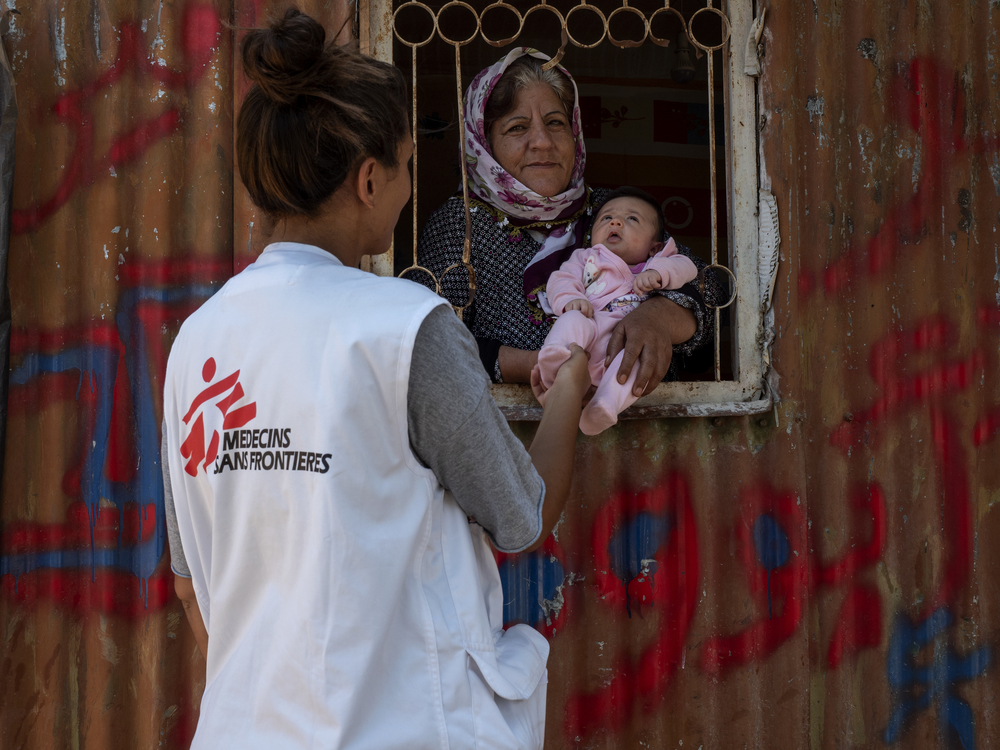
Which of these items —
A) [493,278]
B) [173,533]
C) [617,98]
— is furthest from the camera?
[617,98]

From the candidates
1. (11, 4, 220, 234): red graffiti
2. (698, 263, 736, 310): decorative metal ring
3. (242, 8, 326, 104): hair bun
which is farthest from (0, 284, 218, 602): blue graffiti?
(698, 263, 736, 310): decorative metal ring

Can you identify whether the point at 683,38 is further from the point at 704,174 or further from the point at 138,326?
the point at 138,326

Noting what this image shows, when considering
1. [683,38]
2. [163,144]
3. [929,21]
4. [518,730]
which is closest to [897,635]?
[518,730]

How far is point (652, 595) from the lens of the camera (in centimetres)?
232

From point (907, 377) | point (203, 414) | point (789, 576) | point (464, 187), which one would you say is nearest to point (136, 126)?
point (464, 187)

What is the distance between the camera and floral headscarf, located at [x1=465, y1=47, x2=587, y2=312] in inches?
97.9

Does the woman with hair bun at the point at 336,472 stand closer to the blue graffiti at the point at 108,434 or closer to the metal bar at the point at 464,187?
the blue graffiti at the point at 108,434

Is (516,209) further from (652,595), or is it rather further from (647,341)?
(652,595)

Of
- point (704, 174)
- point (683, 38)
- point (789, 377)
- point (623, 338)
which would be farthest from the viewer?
point (704, 174)

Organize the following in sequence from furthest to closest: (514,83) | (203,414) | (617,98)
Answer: (617,98) < (514,83) < (203,414)

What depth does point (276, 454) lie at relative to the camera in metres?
1.09

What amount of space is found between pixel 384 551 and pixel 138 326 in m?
1.42

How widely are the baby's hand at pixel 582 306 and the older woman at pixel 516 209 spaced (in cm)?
25

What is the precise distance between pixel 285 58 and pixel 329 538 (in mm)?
680
